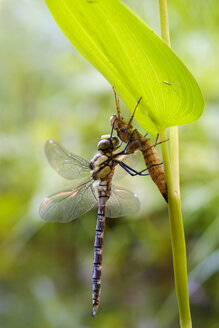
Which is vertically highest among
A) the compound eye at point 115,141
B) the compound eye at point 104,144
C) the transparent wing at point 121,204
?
the compound eye at point 115,141

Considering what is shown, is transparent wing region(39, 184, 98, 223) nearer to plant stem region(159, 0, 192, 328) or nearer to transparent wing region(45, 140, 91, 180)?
transparent wing region(45, 140, 91, 180)

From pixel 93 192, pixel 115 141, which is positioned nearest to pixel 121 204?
pixel 93 192

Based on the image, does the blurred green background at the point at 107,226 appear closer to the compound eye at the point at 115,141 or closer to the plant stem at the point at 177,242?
the compound eye at the point at 115,141

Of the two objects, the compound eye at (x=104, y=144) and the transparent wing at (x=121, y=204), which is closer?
the compound eye at (x=104, y=144)

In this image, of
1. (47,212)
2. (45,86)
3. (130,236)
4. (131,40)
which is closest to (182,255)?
(131,40)

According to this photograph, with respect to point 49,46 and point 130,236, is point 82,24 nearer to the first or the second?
point 130,236

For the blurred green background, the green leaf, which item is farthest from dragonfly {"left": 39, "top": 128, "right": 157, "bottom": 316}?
the blurred green background

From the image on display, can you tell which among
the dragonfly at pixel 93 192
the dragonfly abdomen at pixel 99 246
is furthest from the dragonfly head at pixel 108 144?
the dragonfly abdomen at pixel 99 246
